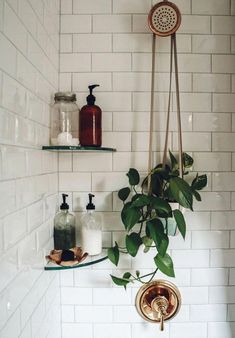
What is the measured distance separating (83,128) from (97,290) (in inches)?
28.1

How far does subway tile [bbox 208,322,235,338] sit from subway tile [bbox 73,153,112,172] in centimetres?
85

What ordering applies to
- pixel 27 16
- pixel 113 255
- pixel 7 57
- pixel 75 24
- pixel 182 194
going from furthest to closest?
pixel 75 24 → pixel 113 255 → pixel 182 194 → pixel 27 16 → pixel 7 57

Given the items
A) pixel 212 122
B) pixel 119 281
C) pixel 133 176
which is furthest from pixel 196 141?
pixel 119 281

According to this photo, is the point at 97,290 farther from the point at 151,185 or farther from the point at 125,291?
the point at 151,185

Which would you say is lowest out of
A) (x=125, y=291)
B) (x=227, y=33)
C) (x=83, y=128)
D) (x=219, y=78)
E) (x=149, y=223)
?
(x=125, y=291)

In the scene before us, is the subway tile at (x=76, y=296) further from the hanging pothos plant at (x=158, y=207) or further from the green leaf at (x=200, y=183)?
the green leaf at (x=200, y=183)

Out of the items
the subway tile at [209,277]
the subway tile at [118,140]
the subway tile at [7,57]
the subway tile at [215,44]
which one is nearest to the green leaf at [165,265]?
the subway tile at [209,277]

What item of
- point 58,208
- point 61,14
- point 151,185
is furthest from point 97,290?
point 61,14

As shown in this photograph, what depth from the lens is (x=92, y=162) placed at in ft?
3.97

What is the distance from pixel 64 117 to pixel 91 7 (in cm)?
52

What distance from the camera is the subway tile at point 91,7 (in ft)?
3.90

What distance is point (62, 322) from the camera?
48.3 inches

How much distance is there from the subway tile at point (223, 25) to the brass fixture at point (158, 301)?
1.12 m

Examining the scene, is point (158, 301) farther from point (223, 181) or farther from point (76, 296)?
point (223, 181)
